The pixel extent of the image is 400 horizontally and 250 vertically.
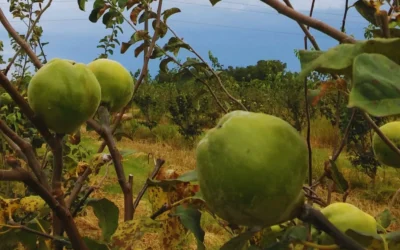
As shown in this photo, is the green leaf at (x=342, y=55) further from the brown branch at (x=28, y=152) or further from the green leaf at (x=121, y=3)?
the green leaf at (x=121, y=3)

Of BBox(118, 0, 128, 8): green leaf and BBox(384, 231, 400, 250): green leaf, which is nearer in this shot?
BBox(384, 231, 400, 250): green leaf

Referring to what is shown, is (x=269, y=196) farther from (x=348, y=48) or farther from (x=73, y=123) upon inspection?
(x=73, y=123)

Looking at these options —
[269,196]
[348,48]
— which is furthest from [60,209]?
[348,48]

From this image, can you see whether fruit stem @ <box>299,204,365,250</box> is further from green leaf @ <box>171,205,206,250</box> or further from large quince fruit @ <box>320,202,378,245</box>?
green leaf @ <box>171,205,206,250</box>

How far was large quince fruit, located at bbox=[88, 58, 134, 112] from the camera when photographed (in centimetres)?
93

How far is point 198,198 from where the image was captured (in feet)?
2.70

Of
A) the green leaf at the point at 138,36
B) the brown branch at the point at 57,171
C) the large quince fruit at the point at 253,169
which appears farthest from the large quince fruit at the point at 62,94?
the green leaf at the point at 138,36

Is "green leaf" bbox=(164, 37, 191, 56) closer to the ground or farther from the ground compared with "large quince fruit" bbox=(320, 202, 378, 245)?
farther from the ground

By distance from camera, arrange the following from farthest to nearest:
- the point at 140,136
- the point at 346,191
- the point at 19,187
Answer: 1. the point at 140,136
2. the point at 19,187
3. the point at 346,191

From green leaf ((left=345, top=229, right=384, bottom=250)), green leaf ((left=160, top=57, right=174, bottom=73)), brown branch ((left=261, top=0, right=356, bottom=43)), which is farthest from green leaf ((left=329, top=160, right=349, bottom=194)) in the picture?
green leaf ((left=160, top=57, right=174, bottom=73))

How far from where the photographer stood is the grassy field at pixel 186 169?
14.6ft

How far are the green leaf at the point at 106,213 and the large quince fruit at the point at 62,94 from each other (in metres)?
0.20

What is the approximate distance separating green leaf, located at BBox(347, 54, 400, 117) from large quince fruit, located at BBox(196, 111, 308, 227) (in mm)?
114

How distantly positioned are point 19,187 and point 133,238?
3.72m
